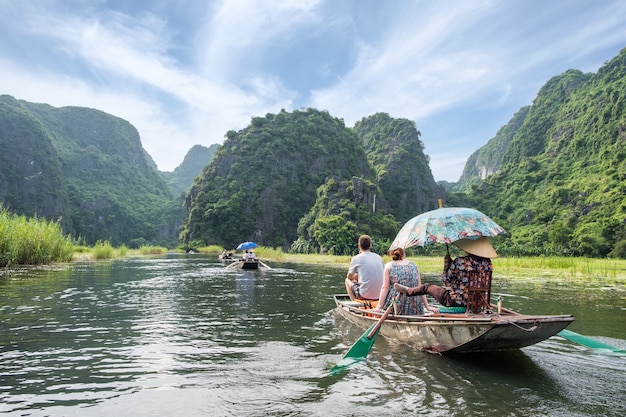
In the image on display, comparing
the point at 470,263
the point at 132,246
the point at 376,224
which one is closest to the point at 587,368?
the point at 470,263

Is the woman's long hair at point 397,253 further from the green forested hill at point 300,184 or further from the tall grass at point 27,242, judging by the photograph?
the green forested hill at point 300,184

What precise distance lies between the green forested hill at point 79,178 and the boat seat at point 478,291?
114 m

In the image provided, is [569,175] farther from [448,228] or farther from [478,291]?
[448,228]

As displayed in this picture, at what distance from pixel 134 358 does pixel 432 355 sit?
202 inches

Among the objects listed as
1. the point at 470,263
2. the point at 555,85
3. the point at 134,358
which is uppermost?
the point at 555,85

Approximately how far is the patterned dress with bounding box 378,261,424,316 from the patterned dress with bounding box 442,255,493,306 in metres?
0.60

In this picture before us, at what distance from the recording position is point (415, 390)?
571 centimetres

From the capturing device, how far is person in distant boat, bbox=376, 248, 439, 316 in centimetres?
782

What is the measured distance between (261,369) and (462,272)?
12.5ft

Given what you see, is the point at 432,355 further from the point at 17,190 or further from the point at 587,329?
the point at 17,190

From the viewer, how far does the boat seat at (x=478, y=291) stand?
7418mm

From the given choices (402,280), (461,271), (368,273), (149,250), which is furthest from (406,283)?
(149,250)

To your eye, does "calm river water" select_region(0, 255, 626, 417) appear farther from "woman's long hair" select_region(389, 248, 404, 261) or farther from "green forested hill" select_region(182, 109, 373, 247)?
"green forested hill" select_region(182, 109, 373, 247)

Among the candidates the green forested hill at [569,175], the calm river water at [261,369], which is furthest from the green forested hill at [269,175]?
the calm river water at [261,369]
